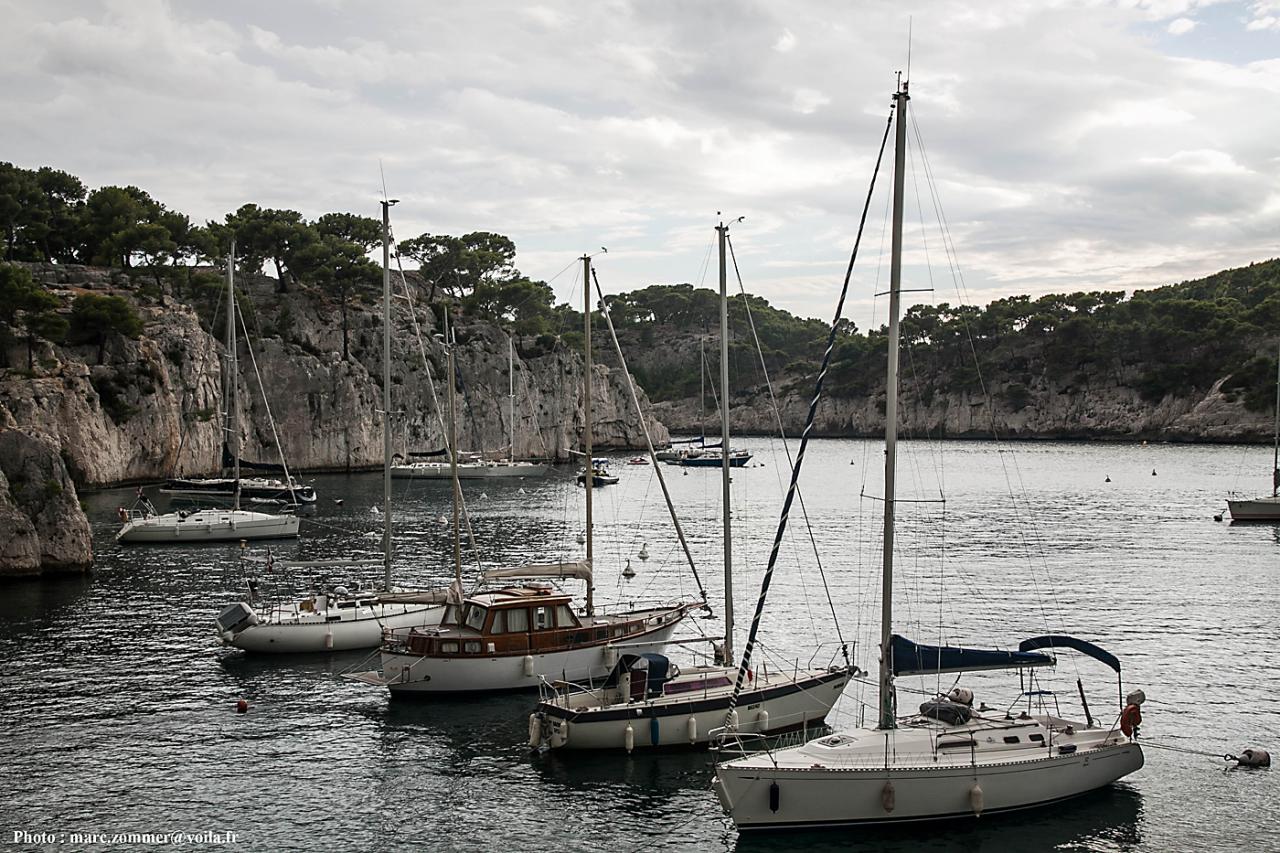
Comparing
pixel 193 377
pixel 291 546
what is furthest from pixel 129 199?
pixel 291 546

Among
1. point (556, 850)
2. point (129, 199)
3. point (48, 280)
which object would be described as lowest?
point (556, 850)

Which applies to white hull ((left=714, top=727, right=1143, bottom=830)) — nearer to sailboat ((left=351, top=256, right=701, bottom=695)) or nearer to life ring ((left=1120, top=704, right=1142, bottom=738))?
A: life ring ((left=1120, top=704, right=1142, bottom=738))

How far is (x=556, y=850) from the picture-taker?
69.2 feet

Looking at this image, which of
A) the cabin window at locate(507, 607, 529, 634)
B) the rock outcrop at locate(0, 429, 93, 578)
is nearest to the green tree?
the rock outcrop at locate(0, 429, 93, 578)

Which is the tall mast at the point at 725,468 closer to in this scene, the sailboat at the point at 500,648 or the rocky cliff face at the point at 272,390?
the sailboat at the point at 500,648

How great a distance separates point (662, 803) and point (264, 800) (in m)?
8.83

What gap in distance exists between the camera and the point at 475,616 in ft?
105

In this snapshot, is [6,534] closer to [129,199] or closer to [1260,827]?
[1260,827]

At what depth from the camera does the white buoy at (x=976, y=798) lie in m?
21.5

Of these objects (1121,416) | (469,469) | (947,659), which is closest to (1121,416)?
(1121,416)

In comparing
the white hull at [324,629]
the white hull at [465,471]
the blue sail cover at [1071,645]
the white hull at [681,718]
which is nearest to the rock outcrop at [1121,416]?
the white hull at [465,471]

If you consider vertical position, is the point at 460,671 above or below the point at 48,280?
below

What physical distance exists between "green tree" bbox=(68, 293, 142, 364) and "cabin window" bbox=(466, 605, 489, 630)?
2845 inches

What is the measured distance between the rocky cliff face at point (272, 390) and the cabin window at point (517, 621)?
43228mm
